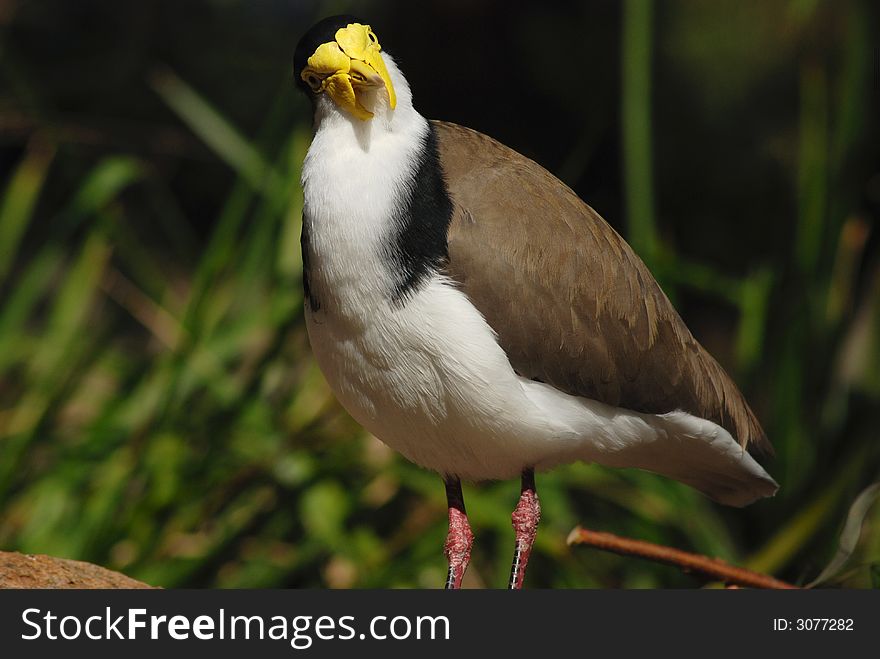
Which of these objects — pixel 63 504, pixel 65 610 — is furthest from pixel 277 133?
pixel 65 610

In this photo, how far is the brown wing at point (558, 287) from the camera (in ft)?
7.98

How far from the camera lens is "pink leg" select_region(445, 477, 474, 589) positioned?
2.68 metres

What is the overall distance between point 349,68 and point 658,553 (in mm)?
1188

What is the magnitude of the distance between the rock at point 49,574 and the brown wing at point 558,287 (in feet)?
3.08

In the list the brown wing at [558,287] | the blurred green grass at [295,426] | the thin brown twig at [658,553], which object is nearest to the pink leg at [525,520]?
the thin brown twig at [658,553]

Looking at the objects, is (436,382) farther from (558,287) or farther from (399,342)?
(558,287)

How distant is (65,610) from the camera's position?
7.38 ft

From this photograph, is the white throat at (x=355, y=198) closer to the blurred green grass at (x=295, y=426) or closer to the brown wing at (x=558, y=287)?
the brown wing at (x=558, y=287)

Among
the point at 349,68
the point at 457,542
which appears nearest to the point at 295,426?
the point at 457,542

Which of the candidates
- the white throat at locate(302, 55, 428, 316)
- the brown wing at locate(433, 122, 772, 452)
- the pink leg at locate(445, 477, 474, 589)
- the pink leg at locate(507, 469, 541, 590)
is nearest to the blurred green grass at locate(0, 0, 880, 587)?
the pink leg at locate(445, 477, 474, 589)

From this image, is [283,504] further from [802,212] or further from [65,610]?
[802,212]

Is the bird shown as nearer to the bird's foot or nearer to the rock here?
the bird's foot

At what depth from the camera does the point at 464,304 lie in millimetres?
2375

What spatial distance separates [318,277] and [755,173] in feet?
14.8
